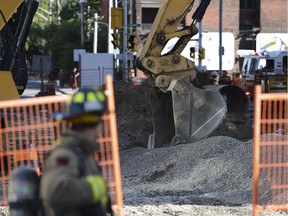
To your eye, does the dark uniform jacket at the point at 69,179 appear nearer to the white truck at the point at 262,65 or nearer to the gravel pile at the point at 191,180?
the gravel pile at the point at 191,180

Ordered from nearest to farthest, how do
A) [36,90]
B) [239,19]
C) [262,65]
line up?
[262,65] < [36,90] < [239,19]

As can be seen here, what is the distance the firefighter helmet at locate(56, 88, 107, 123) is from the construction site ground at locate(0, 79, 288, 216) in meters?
4.20

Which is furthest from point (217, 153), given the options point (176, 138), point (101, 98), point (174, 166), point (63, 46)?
point (63, 46)

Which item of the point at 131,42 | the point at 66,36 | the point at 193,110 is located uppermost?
the point at 66,36

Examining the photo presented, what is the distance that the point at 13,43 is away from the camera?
14156mm

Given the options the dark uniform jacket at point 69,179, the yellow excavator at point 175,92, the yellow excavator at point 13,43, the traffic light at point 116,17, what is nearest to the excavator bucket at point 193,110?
the yellow excavator at point 175,92

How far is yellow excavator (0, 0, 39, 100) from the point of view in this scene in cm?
1194

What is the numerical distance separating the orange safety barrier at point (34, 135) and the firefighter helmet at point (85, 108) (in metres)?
1.58

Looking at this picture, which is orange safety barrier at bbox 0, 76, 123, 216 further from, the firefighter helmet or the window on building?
the window on building

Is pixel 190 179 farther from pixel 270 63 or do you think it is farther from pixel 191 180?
pixel 270 63

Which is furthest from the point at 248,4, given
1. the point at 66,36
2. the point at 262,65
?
the point at 262,65

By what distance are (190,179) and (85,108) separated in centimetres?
677

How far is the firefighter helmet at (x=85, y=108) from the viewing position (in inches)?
152

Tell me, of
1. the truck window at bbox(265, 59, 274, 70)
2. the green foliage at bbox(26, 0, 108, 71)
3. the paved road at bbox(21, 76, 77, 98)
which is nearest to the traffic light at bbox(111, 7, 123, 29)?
the paved road at bbox(21, 76, 77, 98)
